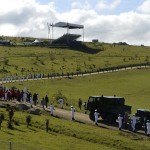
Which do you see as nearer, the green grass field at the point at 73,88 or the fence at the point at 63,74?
the green grass field at the point at 73,88

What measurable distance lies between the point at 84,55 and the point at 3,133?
107606 mm

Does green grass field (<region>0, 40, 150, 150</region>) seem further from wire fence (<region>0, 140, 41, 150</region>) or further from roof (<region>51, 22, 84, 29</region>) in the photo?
roof (<region>51, 22, 84, 29</region>)

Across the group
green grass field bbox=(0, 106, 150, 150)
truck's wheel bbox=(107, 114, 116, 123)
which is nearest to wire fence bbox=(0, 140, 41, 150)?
green grass field bbox=(0, 106, 150, 150)

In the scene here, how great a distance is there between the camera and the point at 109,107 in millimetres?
41875

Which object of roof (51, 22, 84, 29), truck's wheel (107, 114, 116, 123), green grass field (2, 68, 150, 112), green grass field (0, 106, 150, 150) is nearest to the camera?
green grass field (0, 106, 150, 150)

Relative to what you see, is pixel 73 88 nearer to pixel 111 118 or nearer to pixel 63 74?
pixel 63 74

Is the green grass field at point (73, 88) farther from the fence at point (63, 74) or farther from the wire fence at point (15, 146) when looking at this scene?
the fence at point (63, 74)

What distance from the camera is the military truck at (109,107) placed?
4159cm

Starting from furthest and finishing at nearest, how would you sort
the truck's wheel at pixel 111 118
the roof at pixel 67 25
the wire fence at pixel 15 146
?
the roof at pixel 67 25, the truck's wheel at pixel 111 118, the wire fence at pixel 15 146

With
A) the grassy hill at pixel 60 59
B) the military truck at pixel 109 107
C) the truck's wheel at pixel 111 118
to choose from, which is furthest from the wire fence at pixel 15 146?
the grassy hill at pixel 60 59

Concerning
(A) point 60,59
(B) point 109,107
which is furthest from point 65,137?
(A) point 60,59

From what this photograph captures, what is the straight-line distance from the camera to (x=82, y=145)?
3041 centimetres

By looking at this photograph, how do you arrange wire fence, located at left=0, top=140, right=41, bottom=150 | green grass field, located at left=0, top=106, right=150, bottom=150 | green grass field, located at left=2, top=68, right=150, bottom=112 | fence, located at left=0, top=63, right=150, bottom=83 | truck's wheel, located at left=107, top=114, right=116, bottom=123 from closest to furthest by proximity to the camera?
wire fence, located at left=0, top=140, right=41, bottom=150, green grass field, located at left=0, top=106, right=150, bottom=150, truck's wheel, located at left=107, top=114, right=116, bottom=123, green grass field, located at left=2, top=68, right=150, bottom=112, fence, located at left=0, top=63, right=150, bottom=83

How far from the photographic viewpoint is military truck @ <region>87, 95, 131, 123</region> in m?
41.6
